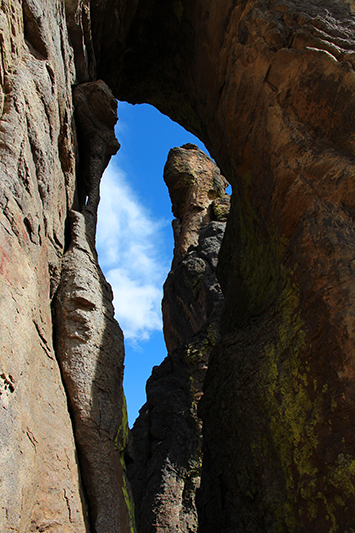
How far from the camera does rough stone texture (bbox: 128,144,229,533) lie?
862 centimetres

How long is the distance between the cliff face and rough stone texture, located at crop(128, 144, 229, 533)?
0.15 metres

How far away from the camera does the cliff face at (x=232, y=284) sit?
4508mm

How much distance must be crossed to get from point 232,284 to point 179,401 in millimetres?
3296

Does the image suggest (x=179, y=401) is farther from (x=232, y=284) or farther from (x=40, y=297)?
(x=40, y=297)

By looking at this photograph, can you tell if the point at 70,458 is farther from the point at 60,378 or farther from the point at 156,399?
the point at 156,399

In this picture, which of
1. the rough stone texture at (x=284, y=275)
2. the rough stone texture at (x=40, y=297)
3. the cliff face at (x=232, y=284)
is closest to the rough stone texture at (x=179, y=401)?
the cliff face at (x=232, y=284)

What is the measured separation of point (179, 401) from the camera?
10383 mm

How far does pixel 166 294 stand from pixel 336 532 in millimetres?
13146

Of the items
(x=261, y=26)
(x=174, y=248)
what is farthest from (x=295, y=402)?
(x=174, y=248)

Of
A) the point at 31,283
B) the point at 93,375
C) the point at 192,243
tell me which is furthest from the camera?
the point at 192,243

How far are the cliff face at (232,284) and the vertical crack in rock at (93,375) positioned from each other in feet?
0.09

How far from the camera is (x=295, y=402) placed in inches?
214

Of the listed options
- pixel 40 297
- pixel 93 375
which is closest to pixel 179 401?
pixel 93 375

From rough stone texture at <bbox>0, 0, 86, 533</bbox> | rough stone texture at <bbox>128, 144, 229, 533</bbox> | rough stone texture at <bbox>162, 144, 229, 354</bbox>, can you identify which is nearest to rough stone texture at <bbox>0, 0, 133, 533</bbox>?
rough stone texture at <bbox>0, 0, 86, 533</bbox>
